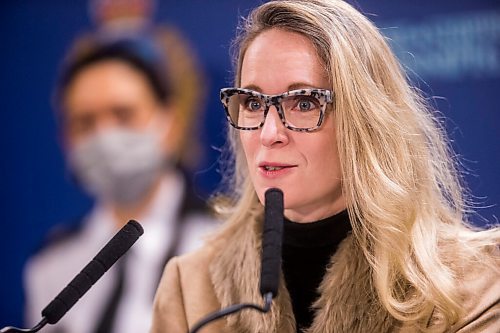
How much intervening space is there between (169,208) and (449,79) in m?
1.19

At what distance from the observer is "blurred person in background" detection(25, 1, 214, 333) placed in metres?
3.23

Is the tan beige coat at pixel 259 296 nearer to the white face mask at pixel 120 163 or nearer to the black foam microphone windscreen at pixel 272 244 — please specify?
the black foam microphone windscreen at pixel 272 244

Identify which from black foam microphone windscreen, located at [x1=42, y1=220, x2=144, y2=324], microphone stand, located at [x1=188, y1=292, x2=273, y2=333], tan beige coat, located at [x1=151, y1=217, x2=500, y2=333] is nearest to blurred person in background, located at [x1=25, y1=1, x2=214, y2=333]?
tan beige coat, located at [x1=151, y1=217, x2=500, y2=333]

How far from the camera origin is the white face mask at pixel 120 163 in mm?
3293

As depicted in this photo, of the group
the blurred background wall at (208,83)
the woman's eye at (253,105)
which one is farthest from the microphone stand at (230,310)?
the blurred background wall at (208,83)

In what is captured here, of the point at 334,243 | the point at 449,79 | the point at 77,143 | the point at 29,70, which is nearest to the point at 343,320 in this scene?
the point at 334,243

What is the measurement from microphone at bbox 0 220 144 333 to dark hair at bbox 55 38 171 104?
6.08 feet

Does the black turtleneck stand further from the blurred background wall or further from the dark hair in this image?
the dark hair

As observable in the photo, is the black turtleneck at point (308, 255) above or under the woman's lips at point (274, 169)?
under

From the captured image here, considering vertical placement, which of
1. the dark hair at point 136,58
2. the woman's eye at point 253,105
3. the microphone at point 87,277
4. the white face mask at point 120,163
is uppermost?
the woman's eye at point 253,105

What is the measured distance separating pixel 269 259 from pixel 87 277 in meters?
0.33

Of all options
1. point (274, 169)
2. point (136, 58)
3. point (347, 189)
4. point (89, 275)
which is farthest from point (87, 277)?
point (136, 58)

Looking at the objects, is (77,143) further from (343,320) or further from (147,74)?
(343,320)

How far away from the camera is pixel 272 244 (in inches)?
54.8
